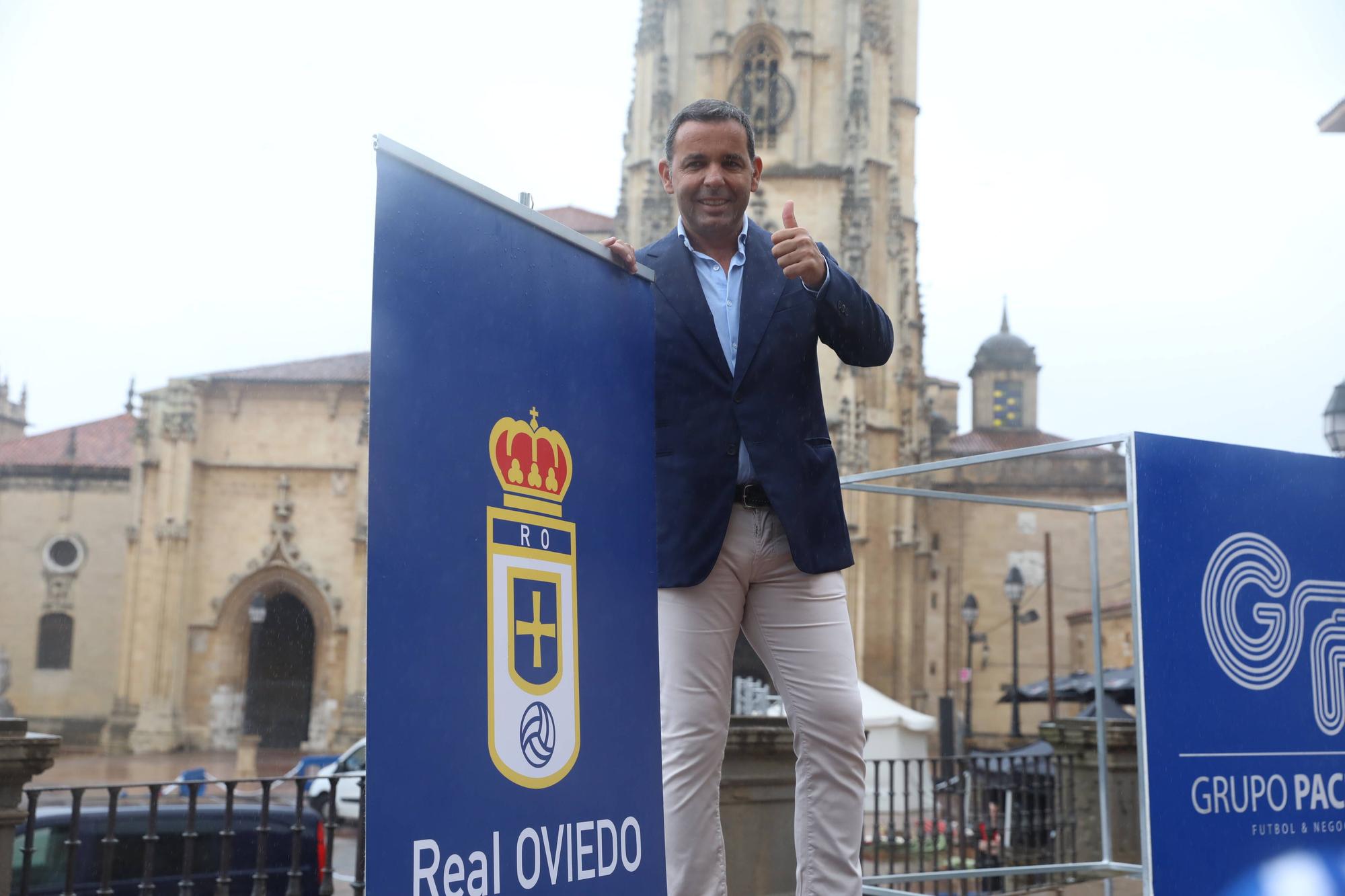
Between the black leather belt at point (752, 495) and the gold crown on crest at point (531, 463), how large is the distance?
55 cm

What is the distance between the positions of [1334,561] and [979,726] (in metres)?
43.1

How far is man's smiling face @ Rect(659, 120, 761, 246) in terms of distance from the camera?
9.13 ft

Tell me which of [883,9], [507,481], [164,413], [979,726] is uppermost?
[883,9]

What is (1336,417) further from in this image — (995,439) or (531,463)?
(995,439)

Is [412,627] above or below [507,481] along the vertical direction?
below

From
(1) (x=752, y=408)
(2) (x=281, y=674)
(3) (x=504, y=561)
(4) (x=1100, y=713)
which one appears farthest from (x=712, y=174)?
(2) (x=281, y=674)

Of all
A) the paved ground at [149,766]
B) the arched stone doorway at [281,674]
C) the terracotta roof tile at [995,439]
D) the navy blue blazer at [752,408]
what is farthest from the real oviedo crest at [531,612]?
the terracotta roof tile at [995,439]

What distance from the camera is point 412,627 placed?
1927mm

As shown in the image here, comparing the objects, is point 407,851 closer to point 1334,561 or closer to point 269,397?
point 1334,561

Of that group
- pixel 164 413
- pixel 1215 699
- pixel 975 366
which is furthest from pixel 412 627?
pixel 975 366

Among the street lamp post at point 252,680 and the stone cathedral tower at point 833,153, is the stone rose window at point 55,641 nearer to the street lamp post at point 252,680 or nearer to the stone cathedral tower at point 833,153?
the street lamp post at point 252,680

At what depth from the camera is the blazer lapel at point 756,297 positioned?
280cm

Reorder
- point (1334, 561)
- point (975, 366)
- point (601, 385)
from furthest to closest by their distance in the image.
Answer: point (975, 366) < point (1334, 561) < point (601, 385)

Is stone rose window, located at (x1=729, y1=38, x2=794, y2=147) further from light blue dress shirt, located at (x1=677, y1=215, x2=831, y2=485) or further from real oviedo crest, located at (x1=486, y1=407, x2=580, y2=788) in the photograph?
real oviedo crest, located at (x1=486, y1=407, x2=580, y2=788)
